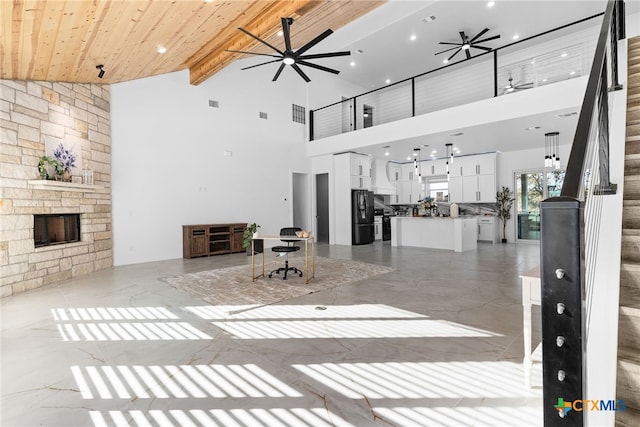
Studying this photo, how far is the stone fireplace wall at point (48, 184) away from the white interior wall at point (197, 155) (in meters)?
0.35

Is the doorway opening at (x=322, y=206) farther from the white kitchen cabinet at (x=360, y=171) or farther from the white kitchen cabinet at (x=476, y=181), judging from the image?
the white kitchen cabinet at (x=476, y=181)

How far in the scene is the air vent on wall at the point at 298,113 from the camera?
34.5 ft

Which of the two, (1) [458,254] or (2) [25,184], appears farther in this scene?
(1) [458,254]

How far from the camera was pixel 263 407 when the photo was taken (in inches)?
77.8

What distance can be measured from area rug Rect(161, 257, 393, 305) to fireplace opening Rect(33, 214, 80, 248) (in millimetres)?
2066

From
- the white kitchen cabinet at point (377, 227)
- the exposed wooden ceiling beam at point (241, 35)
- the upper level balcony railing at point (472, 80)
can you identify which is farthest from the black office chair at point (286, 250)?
the white kitchen cabinet at point (377, 227)

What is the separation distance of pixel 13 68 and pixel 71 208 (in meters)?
2.31

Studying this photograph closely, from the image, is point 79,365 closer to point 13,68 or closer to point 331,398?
point 331,398

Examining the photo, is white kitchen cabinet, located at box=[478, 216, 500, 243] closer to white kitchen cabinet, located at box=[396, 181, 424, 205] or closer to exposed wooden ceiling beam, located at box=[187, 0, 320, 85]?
white kitchen cabinet, located at box=[396, 181, 424, 205]

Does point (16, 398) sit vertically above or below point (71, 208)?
below

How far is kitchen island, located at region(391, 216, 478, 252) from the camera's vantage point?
8.45 metres

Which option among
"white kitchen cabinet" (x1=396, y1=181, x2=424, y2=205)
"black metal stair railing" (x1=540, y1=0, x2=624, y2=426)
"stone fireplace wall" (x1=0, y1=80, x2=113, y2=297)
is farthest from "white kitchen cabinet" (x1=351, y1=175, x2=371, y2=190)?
"black metal stair railing" (x1=540, y1=0, x2=624, y2=426)

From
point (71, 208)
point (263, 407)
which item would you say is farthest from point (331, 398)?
point (71, 208)

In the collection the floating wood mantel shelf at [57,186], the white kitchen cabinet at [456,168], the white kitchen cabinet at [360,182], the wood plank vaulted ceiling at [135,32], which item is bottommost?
the floating wood mantel shelf at [57,186]
